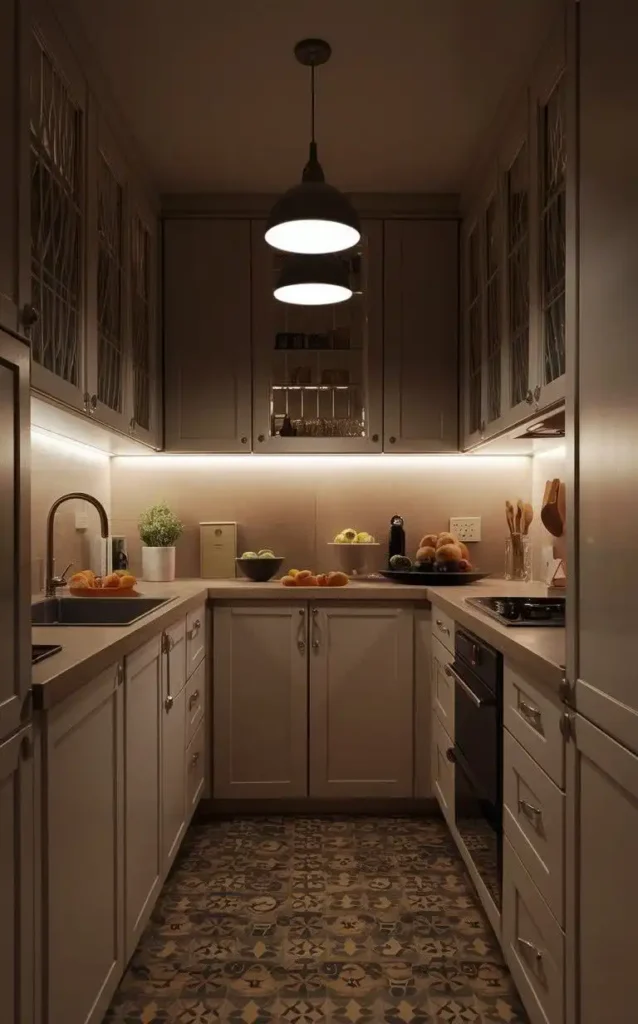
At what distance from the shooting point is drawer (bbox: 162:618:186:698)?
2357 millimetres

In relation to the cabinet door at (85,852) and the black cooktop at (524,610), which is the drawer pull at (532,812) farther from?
the cabinet door at (85,852)

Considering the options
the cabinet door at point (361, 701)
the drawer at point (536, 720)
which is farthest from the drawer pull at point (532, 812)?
the cabinet door at point (361, 701)

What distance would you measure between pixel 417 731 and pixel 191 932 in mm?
1242

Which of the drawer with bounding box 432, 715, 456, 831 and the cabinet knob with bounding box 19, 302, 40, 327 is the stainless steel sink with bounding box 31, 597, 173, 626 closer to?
the drawer with bounding box 432, 715, 456, 831

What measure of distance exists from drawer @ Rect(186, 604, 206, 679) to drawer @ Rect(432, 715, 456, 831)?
95 centimetres

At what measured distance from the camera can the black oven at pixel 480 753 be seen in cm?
204

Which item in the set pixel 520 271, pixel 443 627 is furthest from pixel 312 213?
pixel 443 627

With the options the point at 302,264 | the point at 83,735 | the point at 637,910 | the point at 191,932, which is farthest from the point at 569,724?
the point at 302,264

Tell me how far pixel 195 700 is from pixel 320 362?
1.60m

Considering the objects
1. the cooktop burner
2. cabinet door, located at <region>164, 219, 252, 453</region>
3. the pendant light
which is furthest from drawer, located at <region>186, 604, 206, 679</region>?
the pendant light

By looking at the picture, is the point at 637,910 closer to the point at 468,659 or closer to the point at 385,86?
the point at 468,659

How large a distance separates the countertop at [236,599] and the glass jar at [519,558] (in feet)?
0.27

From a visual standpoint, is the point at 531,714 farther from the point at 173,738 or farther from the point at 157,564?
the point at 157,564

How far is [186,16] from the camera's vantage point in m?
2.23
